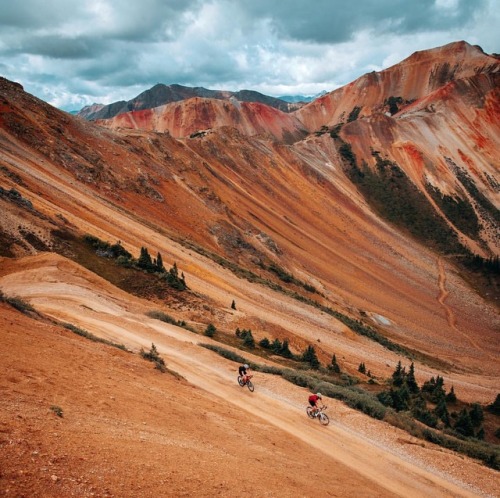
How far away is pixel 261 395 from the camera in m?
18.5

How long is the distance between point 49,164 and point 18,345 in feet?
137

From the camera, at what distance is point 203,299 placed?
33031 mm

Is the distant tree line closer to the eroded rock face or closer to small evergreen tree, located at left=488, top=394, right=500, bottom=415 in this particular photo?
the eroded rock face

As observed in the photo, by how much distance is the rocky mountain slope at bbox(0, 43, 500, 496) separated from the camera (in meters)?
20.0

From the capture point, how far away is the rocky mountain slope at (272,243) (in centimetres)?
1997

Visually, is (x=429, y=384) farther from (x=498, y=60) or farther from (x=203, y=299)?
(x=498, y=60)

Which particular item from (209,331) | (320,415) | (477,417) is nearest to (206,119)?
(209,331)

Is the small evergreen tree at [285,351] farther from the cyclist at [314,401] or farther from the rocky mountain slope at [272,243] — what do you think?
the cyclist at [314,401]

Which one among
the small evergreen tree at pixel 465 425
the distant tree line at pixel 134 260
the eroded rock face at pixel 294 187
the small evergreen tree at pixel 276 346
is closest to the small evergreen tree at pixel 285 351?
the small evergreen tree at pixel 276 346

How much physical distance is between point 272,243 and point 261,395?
44.6 metres

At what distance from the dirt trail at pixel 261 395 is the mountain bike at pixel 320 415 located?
0.81 feet

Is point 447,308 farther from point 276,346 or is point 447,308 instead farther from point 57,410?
point 57,410

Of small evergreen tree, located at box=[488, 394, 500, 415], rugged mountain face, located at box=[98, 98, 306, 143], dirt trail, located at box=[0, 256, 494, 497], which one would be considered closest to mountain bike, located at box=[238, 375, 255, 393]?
dirt trail, located at box=[0, 256, 494, 497]

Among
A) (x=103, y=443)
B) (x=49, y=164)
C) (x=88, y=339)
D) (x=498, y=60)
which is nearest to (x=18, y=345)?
(x=88, y=339)
